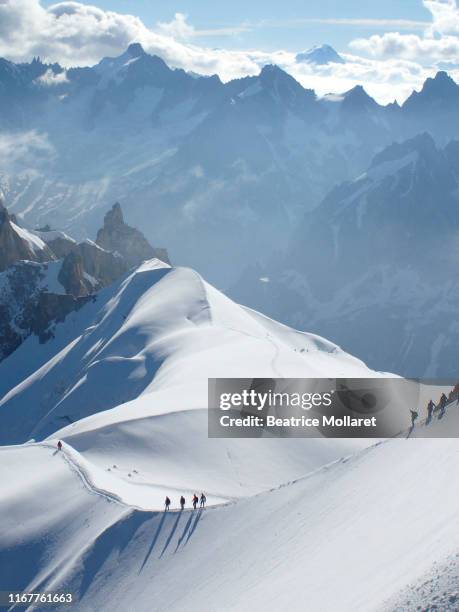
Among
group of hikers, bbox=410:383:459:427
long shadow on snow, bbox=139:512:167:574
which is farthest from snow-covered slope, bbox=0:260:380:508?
group of hikers, bbox=410:383:459:427

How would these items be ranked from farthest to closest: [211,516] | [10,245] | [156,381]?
[10,245], [156,381], [211,516]

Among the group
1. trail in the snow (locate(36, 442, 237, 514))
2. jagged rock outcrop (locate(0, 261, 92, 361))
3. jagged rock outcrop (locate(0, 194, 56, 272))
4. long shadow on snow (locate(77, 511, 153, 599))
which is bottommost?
jagged rock outcrop (locate(0, 261, 92, 361))

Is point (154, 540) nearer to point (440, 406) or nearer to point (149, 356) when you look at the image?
point (440, 406)

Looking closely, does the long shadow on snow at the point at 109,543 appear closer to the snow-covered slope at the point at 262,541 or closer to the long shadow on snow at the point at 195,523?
the snow-covered slope at the point at 262,541

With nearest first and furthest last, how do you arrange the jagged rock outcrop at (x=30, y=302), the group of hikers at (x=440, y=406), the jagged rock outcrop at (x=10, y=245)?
the group of hikers at (x=440, y=406) < the jagged rock outcrop at (x=30, y=302) < the jagged rock outcrop at (x=10, y=245)

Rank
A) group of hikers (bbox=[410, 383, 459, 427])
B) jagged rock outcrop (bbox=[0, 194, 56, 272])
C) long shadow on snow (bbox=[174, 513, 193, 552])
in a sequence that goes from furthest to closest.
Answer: jagged rock outcrop (bbox=[0, 194, 56, 272])
group of hikers (bbox=[410, 383, 459, 427])
long shadow on snow (bbox=[174, 513, 193, 552])

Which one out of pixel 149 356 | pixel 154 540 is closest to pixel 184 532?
pixel 154 540

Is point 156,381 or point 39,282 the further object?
point 39,282

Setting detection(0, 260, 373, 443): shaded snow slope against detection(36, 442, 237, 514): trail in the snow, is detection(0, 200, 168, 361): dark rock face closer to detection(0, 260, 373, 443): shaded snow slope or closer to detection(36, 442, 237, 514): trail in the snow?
detection(0, 260, 373, 443): shaded snow slope

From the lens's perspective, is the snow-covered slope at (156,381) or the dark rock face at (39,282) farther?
the dark rock face at (39,282)

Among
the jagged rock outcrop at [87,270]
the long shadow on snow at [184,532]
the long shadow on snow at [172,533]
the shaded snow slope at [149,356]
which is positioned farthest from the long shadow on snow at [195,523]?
the jagged rock outcrop at [87,270]

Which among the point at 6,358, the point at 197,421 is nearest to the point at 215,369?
the point at 197,421

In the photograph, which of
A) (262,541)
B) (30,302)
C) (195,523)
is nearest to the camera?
(262,541)

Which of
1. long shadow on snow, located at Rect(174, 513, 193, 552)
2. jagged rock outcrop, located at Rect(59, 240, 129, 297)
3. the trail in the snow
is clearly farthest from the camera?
jagged rock outcrop, located at Rect(59, 240, 129, 297)
